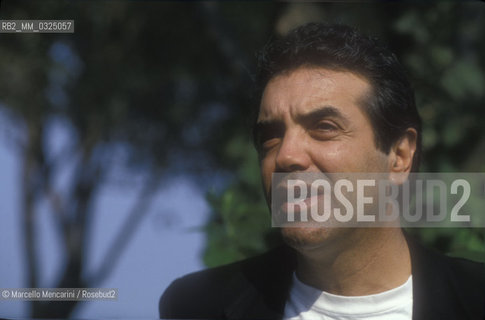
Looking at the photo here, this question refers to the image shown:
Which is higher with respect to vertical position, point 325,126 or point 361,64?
point 361,64

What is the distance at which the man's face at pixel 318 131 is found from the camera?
1.73m

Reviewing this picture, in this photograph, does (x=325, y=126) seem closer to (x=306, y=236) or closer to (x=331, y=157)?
(x=331, y=157)

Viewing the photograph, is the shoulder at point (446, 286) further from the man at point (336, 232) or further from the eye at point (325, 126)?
the eye at point (325, 126)

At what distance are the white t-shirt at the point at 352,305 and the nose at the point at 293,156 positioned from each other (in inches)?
16.0

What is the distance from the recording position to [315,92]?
1758 millimetres

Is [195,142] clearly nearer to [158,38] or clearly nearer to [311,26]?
[158,38]

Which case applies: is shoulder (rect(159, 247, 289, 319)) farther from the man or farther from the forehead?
the forehead

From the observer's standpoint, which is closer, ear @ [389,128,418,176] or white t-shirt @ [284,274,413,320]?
white t-shirt @ [284,274,413,320]

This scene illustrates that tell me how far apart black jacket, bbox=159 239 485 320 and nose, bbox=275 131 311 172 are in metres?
0.36

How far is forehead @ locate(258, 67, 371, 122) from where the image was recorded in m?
1.76

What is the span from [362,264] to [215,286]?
0.48m

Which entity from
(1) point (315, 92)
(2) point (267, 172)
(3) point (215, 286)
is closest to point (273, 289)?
(3) point (215, 286)

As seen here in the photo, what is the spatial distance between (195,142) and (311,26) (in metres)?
1.89

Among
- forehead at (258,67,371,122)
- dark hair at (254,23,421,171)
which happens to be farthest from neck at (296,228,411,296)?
forehead at (258,67,371,122)
